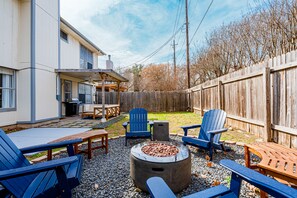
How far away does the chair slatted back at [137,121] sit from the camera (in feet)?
15.2

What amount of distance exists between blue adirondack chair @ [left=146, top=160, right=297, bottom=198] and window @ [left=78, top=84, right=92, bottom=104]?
1202 centimetres

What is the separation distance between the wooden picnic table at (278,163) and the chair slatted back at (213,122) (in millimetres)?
1062

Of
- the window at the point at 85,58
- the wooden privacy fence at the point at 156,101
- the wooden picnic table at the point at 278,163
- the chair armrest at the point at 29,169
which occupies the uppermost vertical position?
the window at the point at 85,58

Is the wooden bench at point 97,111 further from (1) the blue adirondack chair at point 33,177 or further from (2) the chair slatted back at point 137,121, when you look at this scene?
(1) the blue adirondack chair at point 33,177

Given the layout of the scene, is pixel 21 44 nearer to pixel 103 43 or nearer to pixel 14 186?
pixel 14 186

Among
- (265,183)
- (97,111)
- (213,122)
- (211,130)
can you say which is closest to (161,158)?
(265,183)

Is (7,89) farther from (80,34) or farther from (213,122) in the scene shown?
(213,122)

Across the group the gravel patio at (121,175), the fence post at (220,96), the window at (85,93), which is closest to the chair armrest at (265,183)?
the gravel patio at (121,175)

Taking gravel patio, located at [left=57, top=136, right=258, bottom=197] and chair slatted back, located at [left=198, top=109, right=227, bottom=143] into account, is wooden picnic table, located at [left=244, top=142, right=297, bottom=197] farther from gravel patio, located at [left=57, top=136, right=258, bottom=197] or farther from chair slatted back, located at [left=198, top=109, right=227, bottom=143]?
chair slatted back, located at [left=198, top=109, right=227, bottom=143]

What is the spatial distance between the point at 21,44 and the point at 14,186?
720 cm

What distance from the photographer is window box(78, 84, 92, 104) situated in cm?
1217

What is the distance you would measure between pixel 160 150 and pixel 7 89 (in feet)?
22.9

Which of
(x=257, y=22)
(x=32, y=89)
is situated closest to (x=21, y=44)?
(x=32, y=89)

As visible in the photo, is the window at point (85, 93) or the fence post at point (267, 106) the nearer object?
the fence post at point (267, 106)
